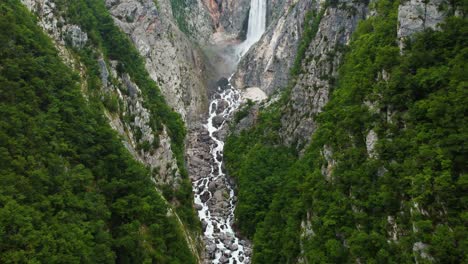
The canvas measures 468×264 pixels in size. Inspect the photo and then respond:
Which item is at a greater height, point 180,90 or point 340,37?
point 180,90

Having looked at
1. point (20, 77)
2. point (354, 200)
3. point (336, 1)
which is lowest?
point (354, 200)

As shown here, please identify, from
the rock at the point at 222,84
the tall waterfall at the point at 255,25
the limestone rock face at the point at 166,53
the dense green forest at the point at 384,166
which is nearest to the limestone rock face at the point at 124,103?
the dense green forest at the point at 384,166

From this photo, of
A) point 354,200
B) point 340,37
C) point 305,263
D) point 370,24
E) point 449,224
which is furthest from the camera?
point 340,37

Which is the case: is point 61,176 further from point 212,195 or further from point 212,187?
point 212,187

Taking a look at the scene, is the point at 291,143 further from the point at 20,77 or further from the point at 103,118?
the point at 20,77

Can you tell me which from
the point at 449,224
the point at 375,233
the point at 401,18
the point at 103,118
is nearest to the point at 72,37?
the point at 103,118

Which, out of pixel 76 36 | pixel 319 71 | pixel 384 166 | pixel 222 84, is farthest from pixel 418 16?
pixel 222 84

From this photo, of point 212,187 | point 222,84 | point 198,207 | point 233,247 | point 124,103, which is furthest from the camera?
point 222,84
